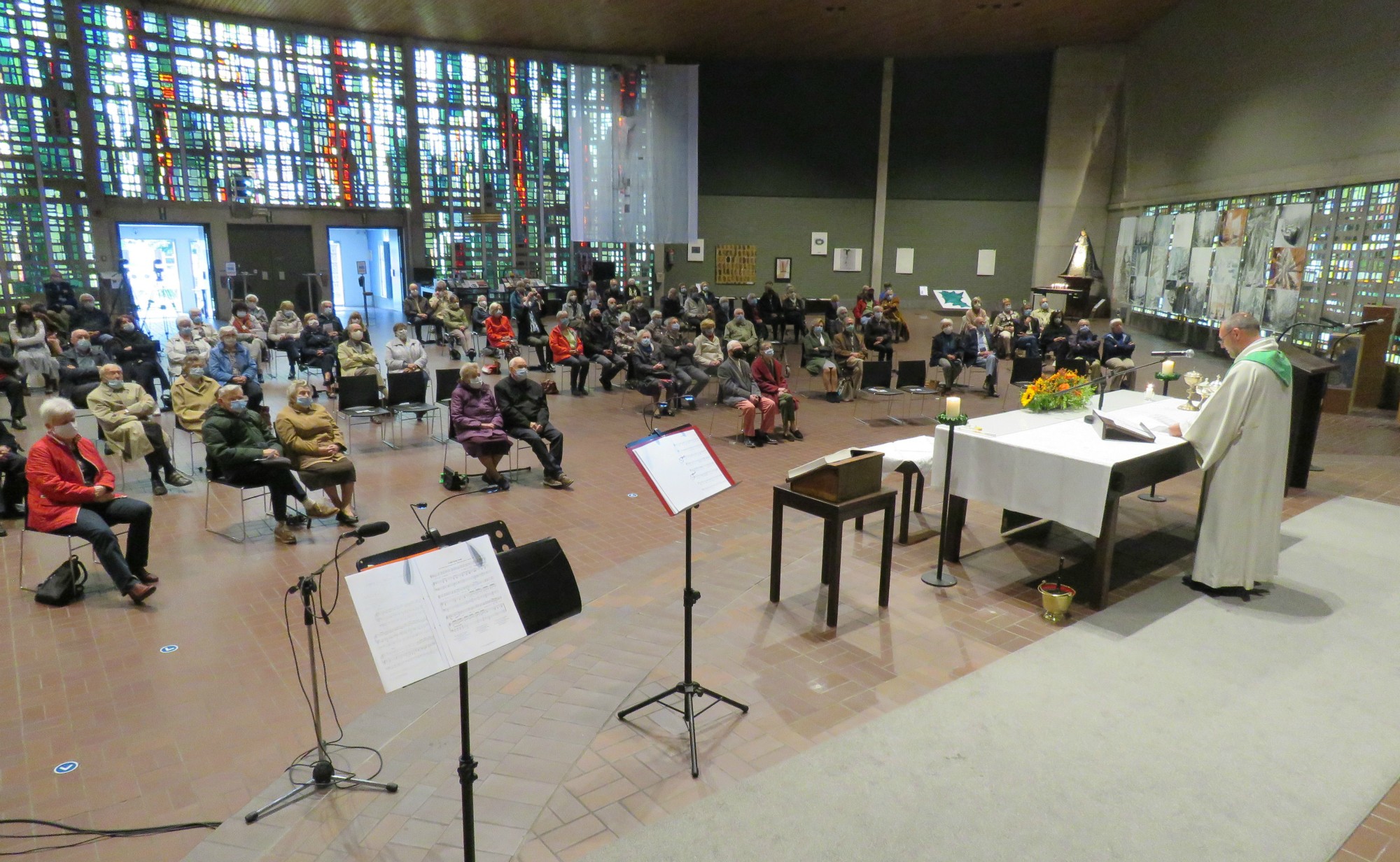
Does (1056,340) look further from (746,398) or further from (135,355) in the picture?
(135,355)

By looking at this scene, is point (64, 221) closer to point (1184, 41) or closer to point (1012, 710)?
point (1012, 710)

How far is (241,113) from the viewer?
19.5 meters

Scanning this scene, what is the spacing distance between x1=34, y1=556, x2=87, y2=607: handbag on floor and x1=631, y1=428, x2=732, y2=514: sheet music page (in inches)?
168

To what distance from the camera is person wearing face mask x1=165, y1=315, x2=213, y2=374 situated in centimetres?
1087

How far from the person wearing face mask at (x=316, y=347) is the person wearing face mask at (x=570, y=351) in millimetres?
3143

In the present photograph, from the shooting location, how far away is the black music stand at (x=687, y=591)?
3826 millimetres

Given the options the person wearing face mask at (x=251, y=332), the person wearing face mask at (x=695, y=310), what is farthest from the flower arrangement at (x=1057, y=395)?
the person wearing face mask at (x=695, y=310)

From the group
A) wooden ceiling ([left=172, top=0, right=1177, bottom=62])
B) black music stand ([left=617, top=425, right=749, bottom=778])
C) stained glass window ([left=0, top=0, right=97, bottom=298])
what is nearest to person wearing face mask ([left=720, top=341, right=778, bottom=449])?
black music stand ([left=617, top=425, right=749, bottom=778])

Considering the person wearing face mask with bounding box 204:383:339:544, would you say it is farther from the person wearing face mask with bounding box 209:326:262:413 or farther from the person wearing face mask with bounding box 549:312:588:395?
the person wearing face mask with bounding box 549:312:588:395

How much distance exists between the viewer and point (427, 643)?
254 cm

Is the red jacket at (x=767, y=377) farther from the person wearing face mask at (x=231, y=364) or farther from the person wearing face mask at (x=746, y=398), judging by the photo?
the person wearing face mask at (x=231, y=364)

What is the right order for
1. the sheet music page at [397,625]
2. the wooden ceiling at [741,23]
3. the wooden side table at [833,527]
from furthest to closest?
the wooden ceiling at [741,23], the wooden side table at [833,527], the sheet music page at [397,625]

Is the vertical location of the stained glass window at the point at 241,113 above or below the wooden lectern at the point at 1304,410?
above

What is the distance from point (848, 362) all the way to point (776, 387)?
108 inches
